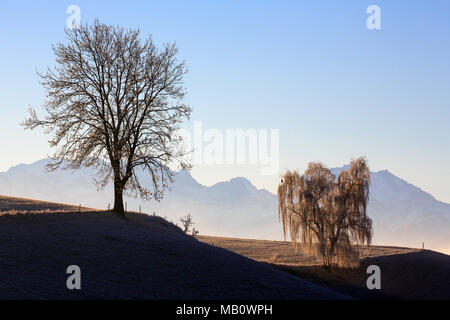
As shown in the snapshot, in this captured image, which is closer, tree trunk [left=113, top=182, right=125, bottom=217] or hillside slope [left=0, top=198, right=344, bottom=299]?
hillside slope [left=0, top=198, right=344, bottom=299]

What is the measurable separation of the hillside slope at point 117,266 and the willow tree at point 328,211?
39.2 feet

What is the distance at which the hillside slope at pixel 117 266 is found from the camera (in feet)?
72.9

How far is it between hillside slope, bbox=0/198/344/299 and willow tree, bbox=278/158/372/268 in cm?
1194

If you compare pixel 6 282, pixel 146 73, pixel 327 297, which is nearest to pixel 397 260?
pixel 327 297

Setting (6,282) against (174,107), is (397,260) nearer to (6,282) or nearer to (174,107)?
(174,107)

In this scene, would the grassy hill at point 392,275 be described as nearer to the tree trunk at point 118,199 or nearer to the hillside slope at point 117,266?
the hillside slope at point 117,266

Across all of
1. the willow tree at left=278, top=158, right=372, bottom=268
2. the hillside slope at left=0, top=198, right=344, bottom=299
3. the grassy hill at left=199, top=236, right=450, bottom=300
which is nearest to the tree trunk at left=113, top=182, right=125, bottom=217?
the hillside slope at left=0, top=198, right=344, bottom=299

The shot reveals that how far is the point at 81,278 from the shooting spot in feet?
77.6

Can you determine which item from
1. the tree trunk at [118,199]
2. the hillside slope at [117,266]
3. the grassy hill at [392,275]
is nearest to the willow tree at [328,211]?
the grassy hill at [392,275]

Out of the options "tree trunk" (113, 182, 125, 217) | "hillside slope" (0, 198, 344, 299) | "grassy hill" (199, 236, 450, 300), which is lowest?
"grassy hill" (199, 236, 450, 300)

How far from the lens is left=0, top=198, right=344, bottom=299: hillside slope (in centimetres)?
2223

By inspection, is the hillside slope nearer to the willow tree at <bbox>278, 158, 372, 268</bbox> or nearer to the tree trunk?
the tree trunk

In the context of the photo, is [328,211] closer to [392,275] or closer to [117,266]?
[392,275]
